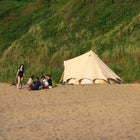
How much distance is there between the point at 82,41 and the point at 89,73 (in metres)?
16.5

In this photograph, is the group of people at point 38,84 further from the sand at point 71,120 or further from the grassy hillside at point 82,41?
the sand at point 71,120

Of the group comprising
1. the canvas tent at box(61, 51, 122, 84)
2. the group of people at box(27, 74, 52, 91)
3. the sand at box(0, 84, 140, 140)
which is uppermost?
the canvas tent at box(61, 51, 122, 84)

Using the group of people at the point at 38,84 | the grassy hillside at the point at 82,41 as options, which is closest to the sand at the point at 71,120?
the group of people at the point at 38,84

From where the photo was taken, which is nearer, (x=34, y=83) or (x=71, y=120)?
(x=71, y=120)

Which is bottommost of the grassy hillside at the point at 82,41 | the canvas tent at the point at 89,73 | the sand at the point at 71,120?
the sand at the point at 71,120

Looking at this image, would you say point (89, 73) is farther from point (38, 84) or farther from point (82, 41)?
point (82, 41)

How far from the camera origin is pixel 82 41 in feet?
135

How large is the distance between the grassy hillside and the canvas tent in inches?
63.2

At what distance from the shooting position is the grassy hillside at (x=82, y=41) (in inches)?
1189

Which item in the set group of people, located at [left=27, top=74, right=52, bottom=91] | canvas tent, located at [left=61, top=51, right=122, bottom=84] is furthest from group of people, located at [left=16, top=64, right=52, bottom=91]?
canvas tent, located at [left=61, top=51, right=122, bottom=84]

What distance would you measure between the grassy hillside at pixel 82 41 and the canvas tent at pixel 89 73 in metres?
1.61

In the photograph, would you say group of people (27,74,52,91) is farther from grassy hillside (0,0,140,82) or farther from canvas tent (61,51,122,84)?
grassy hillside (0,0,140,82)

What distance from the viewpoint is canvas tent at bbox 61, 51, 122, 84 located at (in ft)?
82.1

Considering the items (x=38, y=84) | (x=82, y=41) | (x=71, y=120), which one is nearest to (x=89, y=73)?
(x=38, y=84)
